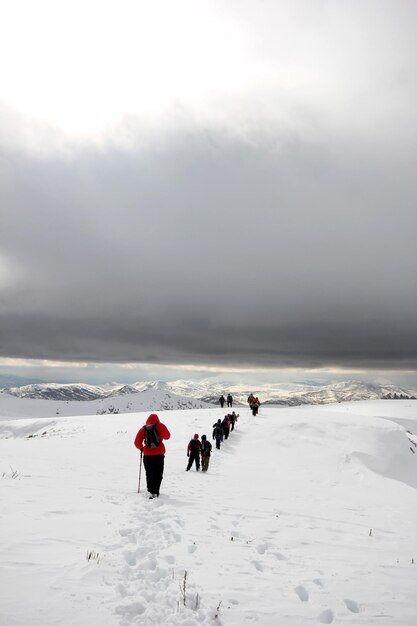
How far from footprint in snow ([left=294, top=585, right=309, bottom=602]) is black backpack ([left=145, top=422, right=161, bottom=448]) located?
606 centimetres

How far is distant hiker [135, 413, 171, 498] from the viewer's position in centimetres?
1096

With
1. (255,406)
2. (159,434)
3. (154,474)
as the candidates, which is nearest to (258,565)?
(154,474)

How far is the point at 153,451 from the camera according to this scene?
1116 cm

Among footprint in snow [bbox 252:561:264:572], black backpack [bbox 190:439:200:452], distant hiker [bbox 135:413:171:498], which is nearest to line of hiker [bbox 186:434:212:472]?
black backpack [bbox 190:439:200:452]

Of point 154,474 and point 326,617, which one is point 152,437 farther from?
point 326,617

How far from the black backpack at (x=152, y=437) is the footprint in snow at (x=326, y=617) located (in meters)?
6.78

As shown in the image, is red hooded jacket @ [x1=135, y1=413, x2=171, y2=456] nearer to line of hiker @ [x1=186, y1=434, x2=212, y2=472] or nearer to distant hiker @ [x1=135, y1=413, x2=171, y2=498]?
distant hiker @ [x1=135, y1=413, x2=171, y2=498]

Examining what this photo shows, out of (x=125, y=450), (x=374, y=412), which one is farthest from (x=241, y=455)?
(x=374, y=412)

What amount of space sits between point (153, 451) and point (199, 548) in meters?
4.11

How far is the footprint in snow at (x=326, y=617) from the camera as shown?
509 cm

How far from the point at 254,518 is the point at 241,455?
14.2 m

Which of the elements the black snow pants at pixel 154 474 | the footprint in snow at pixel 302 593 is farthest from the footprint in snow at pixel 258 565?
the black snow pants at pixel 154 474

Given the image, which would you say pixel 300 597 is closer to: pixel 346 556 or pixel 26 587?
pixel 346 556

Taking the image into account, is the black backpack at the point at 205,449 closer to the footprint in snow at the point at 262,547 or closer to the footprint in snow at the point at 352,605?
the footprint in snow at the point at 262,547
